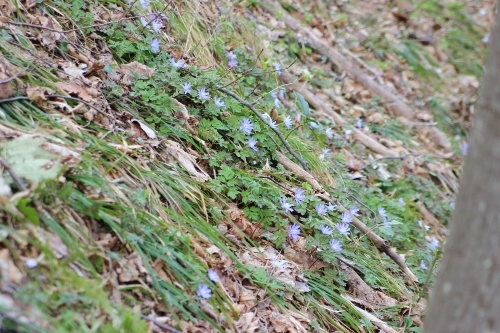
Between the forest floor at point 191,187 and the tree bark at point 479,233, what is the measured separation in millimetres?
946

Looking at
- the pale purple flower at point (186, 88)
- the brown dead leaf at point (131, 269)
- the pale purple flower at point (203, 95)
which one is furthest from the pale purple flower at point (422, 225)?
the brown dead leaf at point (131, 269)

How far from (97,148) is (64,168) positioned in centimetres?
36

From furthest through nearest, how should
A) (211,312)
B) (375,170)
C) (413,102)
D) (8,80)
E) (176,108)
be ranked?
(413,102), (375,170), (176,108), (8,80), (211,312)

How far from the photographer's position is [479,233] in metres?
1.54

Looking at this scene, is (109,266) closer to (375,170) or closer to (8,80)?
(8,80)

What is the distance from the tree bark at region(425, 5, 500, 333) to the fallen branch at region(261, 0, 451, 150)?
12.3ft

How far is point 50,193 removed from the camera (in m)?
2.05

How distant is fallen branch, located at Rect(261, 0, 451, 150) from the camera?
17.3ft

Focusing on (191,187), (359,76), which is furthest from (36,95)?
(359,76)

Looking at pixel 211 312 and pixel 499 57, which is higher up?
pixel 499 57

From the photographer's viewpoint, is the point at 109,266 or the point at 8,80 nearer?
the point at 109,266

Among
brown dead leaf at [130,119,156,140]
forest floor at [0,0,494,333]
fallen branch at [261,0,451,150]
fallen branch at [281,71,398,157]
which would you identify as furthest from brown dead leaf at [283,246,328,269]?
fallen branch at [261,0,451,150]

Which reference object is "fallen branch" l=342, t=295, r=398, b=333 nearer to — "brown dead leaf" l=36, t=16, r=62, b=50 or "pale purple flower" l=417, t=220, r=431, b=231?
"pale purple flower" l=417, t=220, r=431, b=231

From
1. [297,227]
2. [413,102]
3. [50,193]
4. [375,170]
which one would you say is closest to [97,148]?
[50,193]
